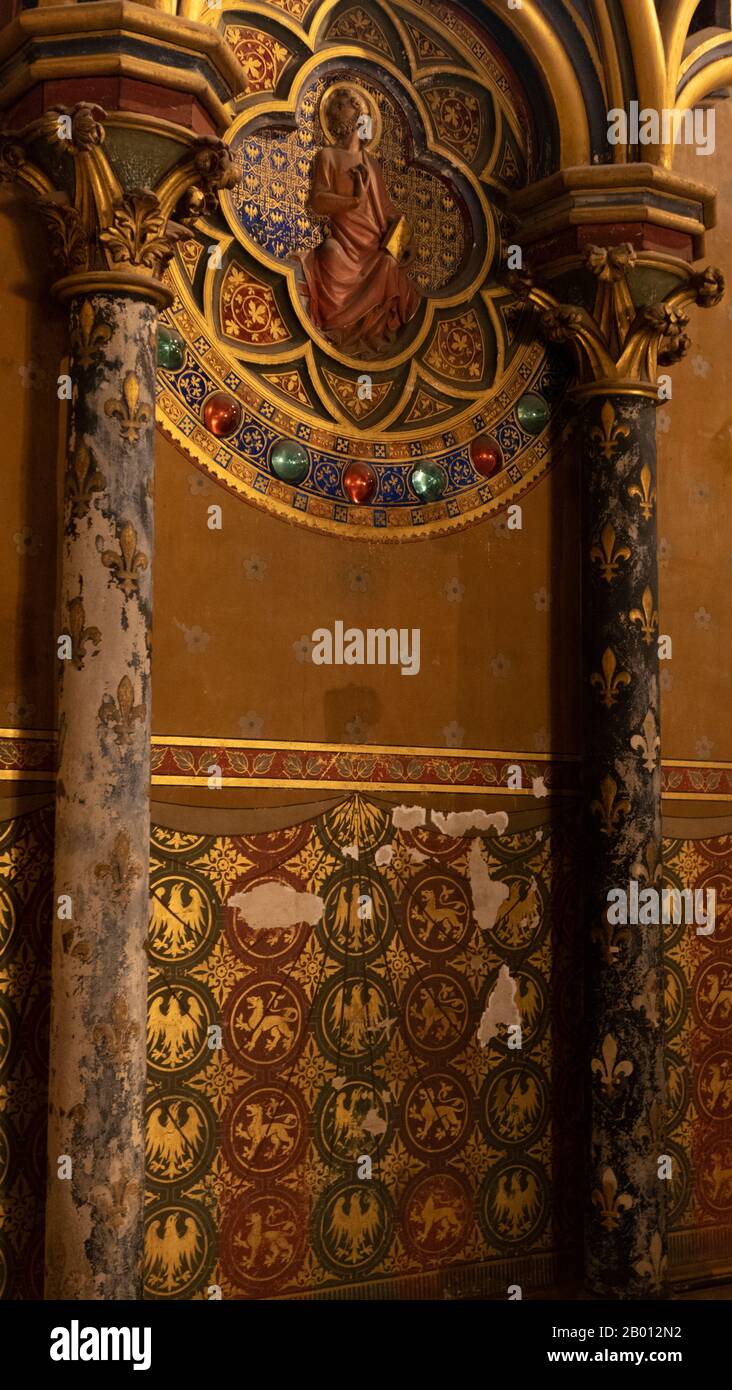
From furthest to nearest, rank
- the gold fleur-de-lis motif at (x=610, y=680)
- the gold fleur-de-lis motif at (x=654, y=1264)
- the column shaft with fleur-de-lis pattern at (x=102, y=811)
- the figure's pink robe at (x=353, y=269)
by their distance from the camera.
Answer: the gold fleur-de-lis motif at (x=610, y=680), the figure's pink robe at (x=353, y=269), the gold fleur-de-lis motif at (x=654, y=1264), the column shaft with fleur-de-lis pattern at (x=102, y=811)

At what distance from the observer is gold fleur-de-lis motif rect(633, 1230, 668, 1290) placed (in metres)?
5.48

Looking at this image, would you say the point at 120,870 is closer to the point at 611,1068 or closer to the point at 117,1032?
the point at 117,1032

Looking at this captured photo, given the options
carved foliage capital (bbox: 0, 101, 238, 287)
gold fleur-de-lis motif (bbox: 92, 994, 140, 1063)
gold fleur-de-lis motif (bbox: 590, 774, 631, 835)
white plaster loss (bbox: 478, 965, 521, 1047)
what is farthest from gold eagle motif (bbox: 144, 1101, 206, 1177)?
A: carved foliage capital (bbox: 0, 101, 238, 287)

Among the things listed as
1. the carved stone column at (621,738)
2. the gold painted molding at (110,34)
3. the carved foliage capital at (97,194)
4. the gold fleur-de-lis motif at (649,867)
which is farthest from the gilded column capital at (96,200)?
the gold fleur-de-lis motif at (649,867)

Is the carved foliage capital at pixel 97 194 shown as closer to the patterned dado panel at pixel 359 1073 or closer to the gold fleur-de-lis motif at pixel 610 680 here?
the patterned dado panel at pixel 359 1073

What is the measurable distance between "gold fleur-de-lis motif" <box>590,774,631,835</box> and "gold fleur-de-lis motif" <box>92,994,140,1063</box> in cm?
214

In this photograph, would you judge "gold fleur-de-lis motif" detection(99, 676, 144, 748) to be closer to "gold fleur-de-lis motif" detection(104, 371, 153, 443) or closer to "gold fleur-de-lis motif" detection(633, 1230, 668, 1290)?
"gold fleur-de-lis motif" detection(104, 371, 153, 443)

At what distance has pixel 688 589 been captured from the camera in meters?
6.44

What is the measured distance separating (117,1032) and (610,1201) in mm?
2182

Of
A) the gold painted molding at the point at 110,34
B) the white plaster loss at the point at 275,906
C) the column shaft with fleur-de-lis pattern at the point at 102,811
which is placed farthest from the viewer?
the white plaster loss at the point at 275,906

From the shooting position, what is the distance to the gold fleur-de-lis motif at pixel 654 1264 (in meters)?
5.48

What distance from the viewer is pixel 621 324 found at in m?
5.87

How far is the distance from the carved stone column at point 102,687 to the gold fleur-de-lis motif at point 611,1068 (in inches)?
77.0

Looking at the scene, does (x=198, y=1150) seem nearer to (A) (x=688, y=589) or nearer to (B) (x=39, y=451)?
(B) (x=39, y=451)
